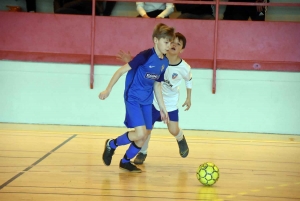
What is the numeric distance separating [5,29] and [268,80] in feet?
14.0

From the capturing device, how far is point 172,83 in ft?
19.5

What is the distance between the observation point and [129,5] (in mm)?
9344

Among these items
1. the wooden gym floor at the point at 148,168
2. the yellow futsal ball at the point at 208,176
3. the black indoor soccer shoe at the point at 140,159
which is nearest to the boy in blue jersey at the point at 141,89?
the wooden gym floor at the point at 148,168

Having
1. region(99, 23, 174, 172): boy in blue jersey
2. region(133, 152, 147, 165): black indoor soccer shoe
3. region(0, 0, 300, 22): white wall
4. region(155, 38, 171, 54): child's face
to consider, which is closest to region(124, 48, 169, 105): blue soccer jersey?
region(99, 23, 174, 172): boy in blue jersey

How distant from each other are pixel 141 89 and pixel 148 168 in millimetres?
849

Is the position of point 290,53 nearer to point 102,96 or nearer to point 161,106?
point 161,106

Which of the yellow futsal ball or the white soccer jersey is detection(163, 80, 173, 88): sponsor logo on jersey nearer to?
the white soccer jersey

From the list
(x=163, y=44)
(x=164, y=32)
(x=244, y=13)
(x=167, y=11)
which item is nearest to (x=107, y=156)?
(x=163, y=44)

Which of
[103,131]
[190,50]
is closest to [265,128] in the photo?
[190,50]

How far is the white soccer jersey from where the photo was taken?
591 cm

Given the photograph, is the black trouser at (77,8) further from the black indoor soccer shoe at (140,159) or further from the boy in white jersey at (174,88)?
→ the black indoor soccer shoe at (140,159)

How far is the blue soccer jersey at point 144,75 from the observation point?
5.13 metres

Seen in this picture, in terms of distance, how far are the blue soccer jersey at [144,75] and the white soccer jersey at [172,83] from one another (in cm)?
61

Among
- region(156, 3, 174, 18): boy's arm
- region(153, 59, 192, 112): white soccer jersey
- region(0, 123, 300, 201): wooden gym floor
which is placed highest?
region(156, 3, 174, 18): boy's arm
